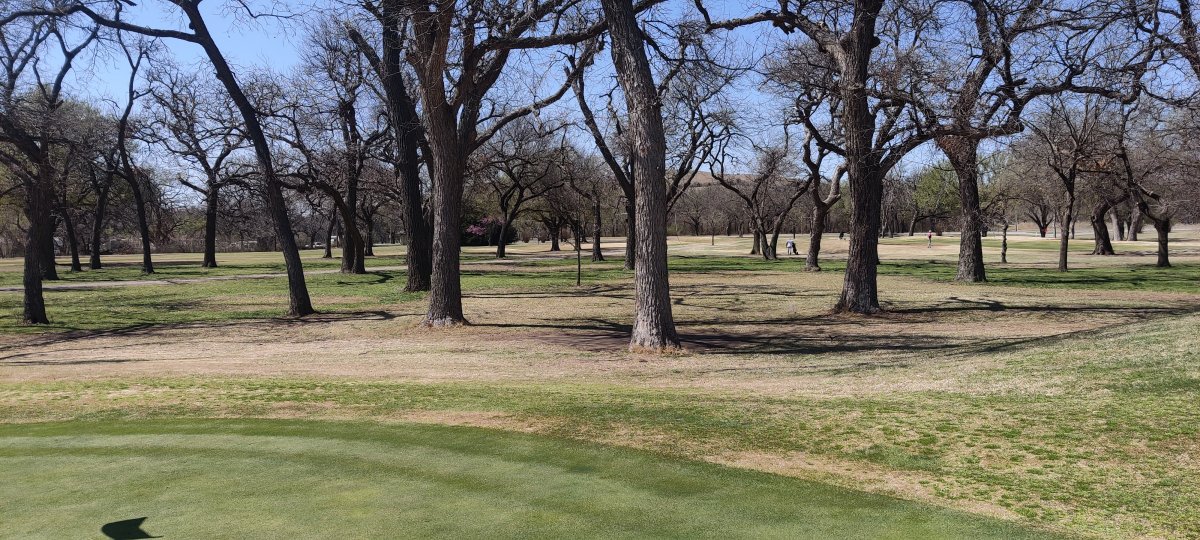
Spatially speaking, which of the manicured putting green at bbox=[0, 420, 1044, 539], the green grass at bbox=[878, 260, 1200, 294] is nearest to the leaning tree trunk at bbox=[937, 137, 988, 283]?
the green grass at bbox=[878, 260, 1200, 294]

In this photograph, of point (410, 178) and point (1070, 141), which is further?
point (1070, 141)

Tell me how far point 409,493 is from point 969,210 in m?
26.3

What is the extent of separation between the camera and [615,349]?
15.0 metres

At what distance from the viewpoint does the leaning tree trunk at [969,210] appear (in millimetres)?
21734

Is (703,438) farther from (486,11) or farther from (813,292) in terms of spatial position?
(813,292)

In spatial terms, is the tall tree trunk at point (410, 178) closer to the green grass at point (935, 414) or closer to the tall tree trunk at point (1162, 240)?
the green grass at point (935, 414)

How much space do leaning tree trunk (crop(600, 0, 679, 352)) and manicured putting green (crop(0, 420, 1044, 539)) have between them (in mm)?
7778

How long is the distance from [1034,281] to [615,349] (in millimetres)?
21524

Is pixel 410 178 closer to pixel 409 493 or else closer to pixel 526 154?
pixel 526 154

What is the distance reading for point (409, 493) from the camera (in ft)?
16.4

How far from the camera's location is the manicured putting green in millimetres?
4367

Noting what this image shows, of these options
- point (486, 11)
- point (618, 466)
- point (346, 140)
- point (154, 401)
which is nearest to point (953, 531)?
point (618, 466)

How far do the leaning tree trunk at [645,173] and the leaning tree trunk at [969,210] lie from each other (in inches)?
395

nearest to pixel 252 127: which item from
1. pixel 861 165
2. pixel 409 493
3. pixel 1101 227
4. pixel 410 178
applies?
pixel 410 178
